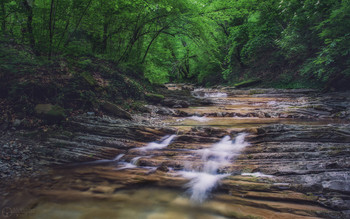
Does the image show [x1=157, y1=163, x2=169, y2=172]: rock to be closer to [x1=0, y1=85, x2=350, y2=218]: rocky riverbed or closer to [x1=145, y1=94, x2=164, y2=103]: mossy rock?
[x1=0, y1=85, x2=350, y2=218]: rocky riverbed

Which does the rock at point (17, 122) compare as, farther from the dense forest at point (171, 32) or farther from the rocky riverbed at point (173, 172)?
the dense forest at point (171, 32)

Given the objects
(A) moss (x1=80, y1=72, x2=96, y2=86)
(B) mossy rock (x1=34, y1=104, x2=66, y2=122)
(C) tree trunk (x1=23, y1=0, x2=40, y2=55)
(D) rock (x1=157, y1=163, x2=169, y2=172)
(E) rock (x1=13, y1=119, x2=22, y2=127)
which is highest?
(C) tree trunk (x1=23, y1=0, x2=40, y2=55)

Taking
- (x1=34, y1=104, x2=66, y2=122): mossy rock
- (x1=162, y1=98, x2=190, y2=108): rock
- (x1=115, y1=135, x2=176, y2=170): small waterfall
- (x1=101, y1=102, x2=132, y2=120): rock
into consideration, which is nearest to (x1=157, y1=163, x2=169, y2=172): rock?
(x1=115, y1=135, x2=176, y2=170): small waterfall

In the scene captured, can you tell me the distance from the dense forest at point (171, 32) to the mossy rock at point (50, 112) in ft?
4.96

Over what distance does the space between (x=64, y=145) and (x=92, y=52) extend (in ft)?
22.7

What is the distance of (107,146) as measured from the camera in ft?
19.3

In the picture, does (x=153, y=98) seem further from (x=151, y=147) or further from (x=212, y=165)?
(x=212, y=165)

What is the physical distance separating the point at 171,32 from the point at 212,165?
411 inches

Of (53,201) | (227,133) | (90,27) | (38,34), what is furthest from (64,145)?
(90,27)

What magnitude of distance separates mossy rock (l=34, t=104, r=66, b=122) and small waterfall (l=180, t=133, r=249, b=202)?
4.33m

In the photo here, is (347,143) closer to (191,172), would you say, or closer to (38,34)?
(191,172)

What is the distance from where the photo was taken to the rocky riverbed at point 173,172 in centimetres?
316

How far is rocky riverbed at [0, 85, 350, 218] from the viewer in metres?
3.16

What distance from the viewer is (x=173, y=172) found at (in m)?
4.55
